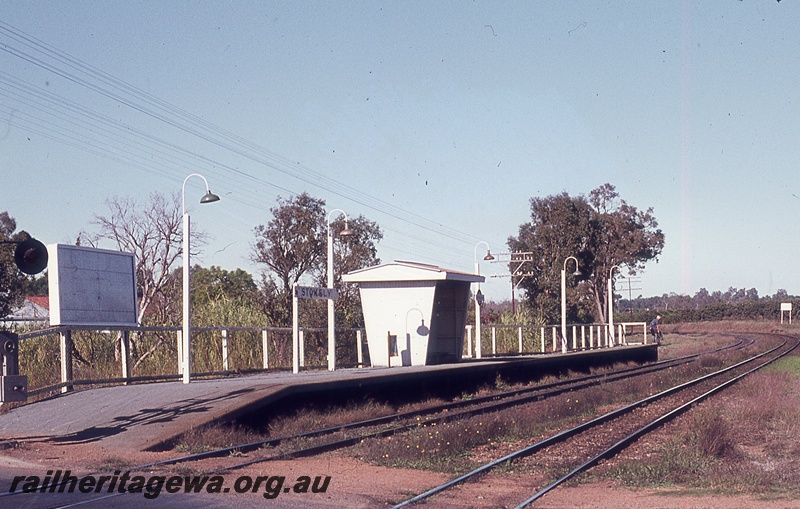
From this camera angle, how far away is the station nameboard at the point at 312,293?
20156 mm

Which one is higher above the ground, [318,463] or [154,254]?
[154,254]

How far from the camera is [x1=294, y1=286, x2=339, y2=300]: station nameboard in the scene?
20156 millimetres

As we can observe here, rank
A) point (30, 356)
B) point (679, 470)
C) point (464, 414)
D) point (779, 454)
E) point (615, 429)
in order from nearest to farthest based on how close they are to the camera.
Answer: point (679, 470)
point (779, 454)
point (615, 429)
point (464, 414)
point (30, 356)

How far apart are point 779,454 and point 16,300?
119 ft

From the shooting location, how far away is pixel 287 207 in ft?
116

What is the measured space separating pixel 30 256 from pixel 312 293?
9.45 meters

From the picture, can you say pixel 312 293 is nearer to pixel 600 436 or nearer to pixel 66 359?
pixel 66 359

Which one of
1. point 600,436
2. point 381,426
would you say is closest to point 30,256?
point 381,426

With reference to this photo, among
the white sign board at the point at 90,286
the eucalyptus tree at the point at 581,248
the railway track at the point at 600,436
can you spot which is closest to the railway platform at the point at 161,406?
the white sign board at the point at 90,286

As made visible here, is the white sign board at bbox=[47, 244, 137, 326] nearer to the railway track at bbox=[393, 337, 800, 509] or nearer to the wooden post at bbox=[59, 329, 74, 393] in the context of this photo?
the wooden post at bbox=[59, 329, 74, 393]

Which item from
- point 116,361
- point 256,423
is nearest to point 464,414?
point 256,423

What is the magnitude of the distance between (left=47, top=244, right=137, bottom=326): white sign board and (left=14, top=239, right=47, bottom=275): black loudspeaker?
10.7 ft

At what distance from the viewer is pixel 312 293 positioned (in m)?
20.6

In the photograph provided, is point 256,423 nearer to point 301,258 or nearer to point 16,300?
point 301,258
